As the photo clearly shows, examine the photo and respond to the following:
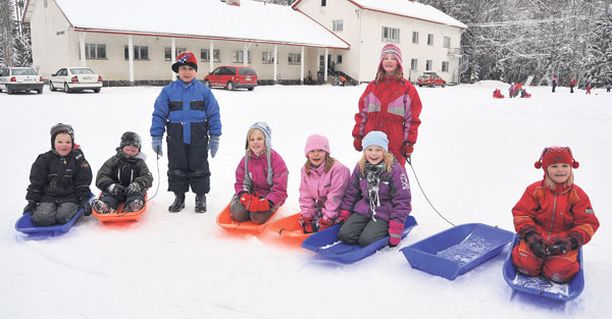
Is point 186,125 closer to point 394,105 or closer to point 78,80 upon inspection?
point 394,105

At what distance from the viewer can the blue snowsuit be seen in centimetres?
500

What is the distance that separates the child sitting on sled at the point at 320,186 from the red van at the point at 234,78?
1887 cm

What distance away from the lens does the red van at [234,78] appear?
22859 mm

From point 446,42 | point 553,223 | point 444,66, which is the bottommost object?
point 553,223

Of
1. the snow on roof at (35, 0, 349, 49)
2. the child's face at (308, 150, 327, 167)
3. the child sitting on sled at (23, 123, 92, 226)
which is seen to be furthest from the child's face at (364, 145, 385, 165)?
the snow on roof at (35, 0, 349, 49)

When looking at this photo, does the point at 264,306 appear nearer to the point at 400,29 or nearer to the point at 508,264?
the point at 508,264

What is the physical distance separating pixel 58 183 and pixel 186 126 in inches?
53.1

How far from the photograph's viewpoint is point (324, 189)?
4.56 metres

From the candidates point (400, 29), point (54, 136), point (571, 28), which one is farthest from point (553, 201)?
point (571, 28)

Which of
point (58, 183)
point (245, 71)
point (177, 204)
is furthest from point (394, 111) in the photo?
point (245, 71)

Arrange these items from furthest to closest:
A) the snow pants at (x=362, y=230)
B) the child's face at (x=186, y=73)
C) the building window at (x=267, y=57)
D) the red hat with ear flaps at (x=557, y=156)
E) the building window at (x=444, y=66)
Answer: the building window at (x=444, y=66), the building window at (x=267, y=57), the child's face at (x=186, y=73), the snow pants at (x=362, y=230), the red hat with ear flaps at (x=557, y=156)

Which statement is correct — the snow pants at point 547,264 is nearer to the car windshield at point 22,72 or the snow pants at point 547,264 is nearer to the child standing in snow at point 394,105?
the child standing in snow at point 394,105

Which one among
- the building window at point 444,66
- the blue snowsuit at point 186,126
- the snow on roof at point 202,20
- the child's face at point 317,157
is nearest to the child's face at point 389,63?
the child's face at point 317,157

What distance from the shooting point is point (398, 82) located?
4613mm
